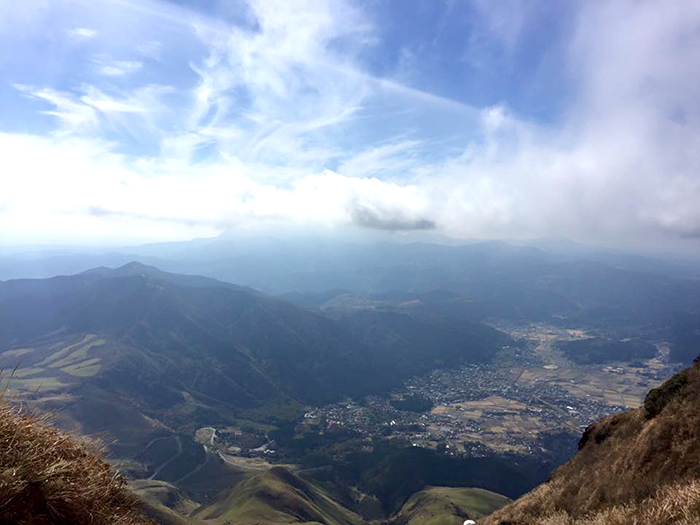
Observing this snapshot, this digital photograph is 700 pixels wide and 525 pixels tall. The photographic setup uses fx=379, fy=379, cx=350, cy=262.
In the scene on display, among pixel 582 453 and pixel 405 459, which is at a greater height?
pixel 582 453

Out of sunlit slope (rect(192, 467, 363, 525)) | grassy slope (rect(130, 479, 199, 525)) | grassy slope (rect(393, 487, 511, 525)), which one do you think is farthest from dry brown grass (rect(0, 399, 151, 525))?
grassy slope (rect(130, 479, 199, 525))

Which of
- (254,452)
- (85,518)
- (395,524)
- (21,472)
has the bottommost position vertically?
(254,452)

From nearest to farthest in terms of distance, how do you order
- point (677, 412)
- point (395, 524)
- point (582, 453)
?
point (677, 412) → point (582, 453) → point (395, 524)

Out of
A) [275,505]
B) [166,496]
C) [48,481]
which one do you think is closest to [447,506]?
[275,505]

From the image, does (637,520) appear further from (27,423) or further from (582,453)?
(582,453)

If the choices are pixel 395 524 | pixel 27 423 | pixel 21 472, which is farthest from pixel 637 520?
pixel 395 524

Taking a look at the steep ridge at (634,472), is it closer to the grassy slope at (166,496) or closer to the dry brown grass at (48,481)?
the dry brown grass at (48,481)

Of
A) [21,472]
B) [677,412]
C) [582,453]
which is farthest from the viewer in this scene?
[582,453]
